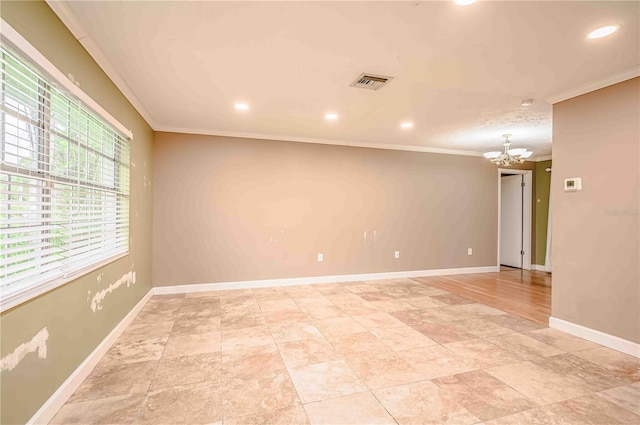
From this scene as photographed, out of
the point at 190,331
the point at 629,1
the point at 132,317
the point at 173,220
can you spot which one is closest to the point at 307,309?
the point at 190,331

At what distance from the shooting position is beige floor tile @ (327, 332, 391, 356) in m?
2.59

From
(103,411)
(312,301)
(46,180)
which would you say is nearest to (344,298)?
(312,301)

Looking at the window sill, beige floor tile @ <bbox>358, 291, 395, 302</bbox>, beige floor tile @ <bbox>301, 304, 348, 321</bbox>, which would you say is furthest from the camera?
beige floor tile @ <bbox>358, 291, 395, 302</bbox>

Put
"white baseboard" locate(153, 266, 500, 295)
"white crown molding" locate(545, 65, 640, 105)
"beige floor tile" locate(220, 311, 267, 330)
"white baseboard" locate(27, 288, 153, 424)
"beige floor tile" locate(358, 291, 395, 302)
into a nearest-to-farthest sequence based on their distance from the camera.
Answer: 1. "white baseboard" locate(27, 288, 153, 424)
2. "white crown molding" locate(545, 65, 640, 105)
3. "beige floor tile" locate(220, 311, 267, 330)
4. "beige floor tile" locate(358, 291, 395, 302)
5. "white baseboard" locate(153, 266, 500, 295)

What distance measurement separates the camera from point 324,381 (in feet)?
6.93

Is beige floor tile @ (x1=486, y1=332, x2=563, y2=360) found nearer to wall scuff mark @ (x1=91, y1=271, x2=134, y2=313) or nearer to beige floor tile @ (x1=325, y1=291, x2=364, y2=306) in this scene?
beige floor tile @ (x1=325, y1=291, x2=364, y2=306)

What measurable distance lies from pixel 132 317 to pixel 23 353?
1903 millimetres

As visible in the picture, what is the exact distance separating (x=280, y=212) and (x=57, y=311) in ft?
10.7

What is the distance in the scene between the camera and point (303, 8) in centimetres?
181

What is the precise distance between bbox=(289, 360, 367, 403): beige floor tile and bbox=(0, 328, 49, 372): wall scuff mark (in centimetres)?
151

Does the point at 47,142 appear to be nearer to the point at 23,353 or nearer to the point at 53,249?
the point at 53,249

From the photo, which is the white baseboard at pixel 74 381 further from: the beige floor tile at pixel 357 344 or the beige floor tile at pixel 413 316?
the beige floor tile at pixel 413 316

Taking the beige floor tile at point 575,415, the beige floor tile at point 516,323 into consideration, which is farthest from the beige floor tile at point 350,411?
the beige floor tile at point 516,323

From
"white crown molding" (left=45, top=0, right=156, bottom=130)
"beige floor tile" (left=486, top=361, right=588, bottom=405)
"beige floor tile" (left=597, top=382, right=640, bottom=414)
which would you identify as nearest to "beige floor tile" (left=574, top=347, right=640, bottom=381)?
"beige floor tile" (left=597, top=382, right=640, bottom=414)
